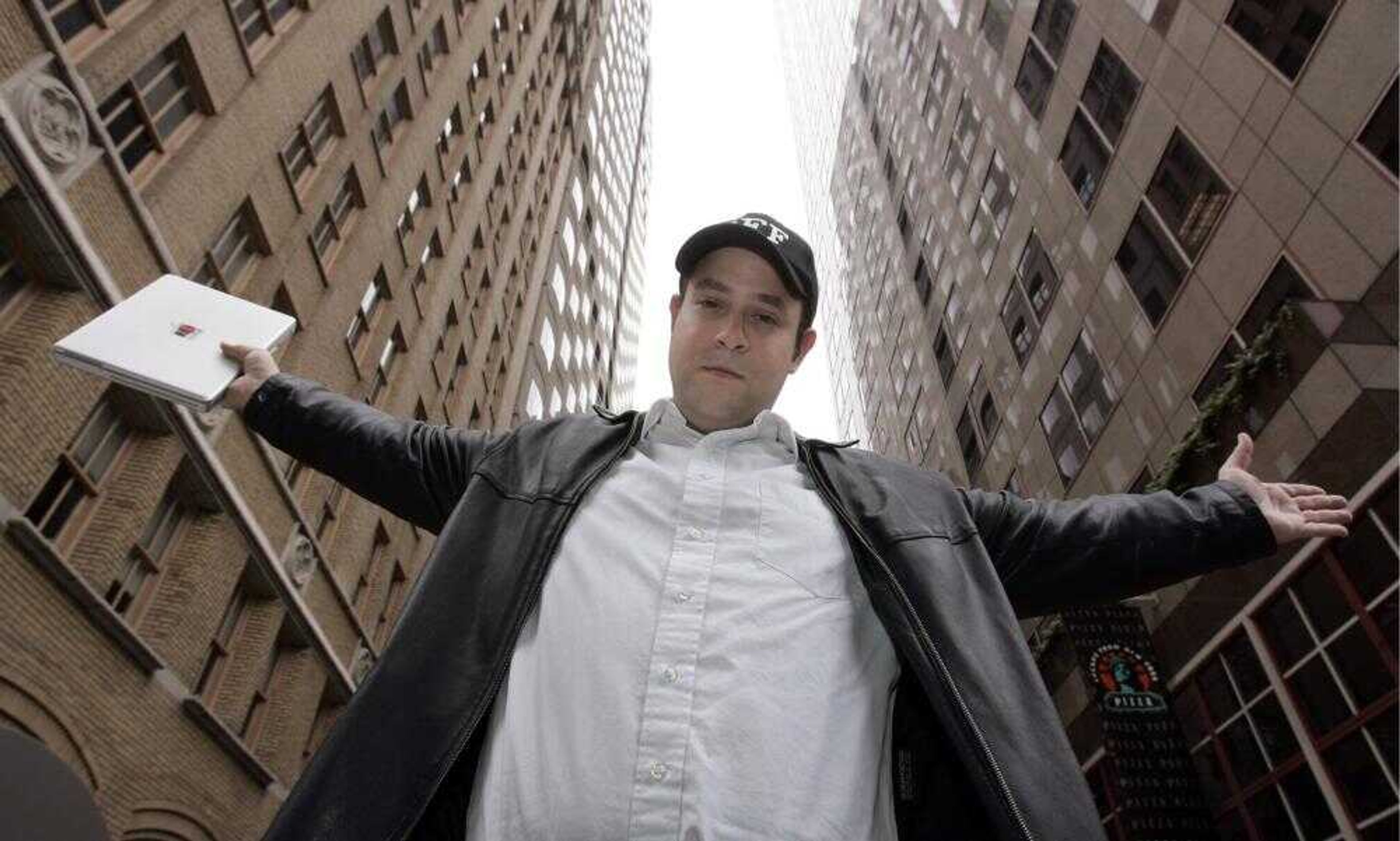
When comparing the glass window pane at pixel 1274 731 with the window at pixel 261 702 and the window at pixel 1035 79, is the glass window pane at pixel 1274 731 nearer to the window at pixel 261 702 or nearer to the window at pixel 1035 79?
the window at pixel 1035 79

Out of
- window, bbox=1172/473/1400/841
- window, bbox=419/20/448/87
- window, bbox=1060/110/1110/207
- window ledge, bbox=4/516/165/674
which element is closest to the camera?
window ledge, bbox=4/516/165/674

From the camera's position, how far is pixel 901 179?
33.8m

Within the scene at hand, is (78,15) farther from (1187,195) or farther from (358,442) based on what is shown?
(1187,195)

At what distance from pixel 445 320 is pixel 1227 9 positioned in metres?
20.3

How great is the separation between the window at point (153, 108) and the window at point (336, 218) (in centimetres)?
368

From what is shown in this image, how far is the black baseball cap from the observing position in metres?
3.01

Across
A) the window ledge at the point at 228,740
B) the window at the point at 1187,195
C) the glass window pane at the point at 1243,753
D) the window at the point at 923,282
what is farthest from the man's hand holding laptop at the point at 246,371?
the window at the point at 923,282

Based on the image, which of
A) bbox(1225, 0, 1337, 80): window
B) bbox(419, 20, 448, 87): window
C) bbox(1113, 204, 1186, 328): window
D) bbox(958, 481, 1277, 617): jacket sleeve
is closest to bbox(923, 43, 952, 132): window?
bbox(1113, 204, 1186, 328): window

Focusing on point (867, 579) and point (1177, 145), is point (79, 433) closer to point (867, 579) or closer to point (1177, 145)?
point (867, 579)

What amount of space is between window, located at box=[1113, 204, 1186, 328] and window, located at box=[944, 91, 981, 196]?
31.6ft

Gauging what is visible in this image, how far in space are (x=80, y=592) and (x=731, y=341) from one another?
10267mm

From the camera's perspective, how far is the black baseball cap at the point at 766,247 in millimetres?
3006

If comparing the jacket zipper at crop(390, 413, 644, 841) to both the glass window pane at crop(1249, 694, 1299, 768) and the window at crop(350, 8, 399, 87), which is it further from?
the window at crop(350, 8, 399, 87)

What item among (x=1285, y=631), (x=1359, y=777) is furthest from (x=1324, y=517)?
(x=1285, y=631)
